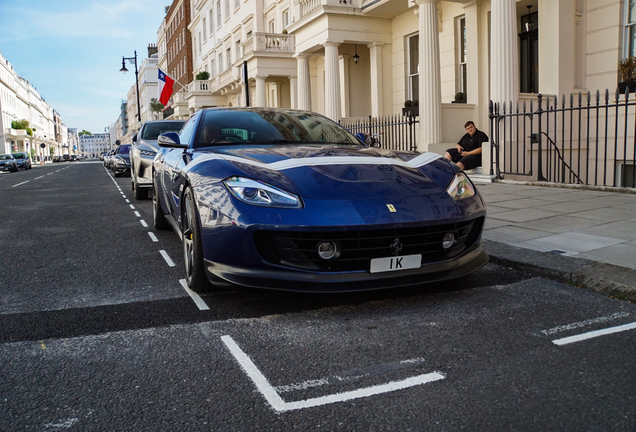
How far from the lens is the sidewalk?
414 cm

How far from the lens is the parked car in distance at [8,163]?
42000 mm

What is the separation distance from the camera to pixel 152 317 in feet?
11.9

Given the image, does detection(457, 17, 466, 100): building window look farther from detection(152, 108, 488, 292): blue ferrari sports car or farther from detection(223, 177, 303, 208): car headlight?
detection(223, 177, 303, 208): car headlight

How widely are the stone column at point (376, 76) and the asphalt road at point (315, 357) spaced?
1566 centimetres

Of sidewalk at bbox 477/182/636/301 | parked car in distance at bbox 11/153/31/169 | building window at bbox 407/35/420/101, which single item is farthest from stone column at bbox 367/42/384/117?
parked car in distance at bbox 11/153/31/169

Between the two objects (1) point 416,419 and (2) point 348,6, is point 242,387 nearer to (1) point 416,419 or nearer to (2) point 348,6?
(1) point 416,419

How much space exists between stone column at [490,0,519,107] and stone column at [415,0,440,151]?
258 cm

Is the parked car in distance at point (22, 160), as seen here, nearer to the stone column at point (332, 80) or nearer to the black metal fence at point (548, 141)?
the stone column at point (332, 80)

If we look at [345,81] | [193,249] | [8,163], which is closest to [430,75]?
[345,81]

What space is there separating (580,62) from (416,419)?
13.2 m

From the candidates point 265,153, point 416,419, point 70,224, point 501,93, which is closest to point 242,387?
point 416,419

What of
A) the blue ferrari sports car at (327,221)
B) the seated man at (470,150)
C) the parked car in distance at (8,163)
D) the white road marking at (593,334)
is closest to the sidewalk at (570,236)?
the white road marking at (593,334)

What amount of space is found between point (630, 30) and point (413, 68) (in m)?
7.83

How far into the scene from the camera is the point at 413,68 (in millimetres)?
19156
